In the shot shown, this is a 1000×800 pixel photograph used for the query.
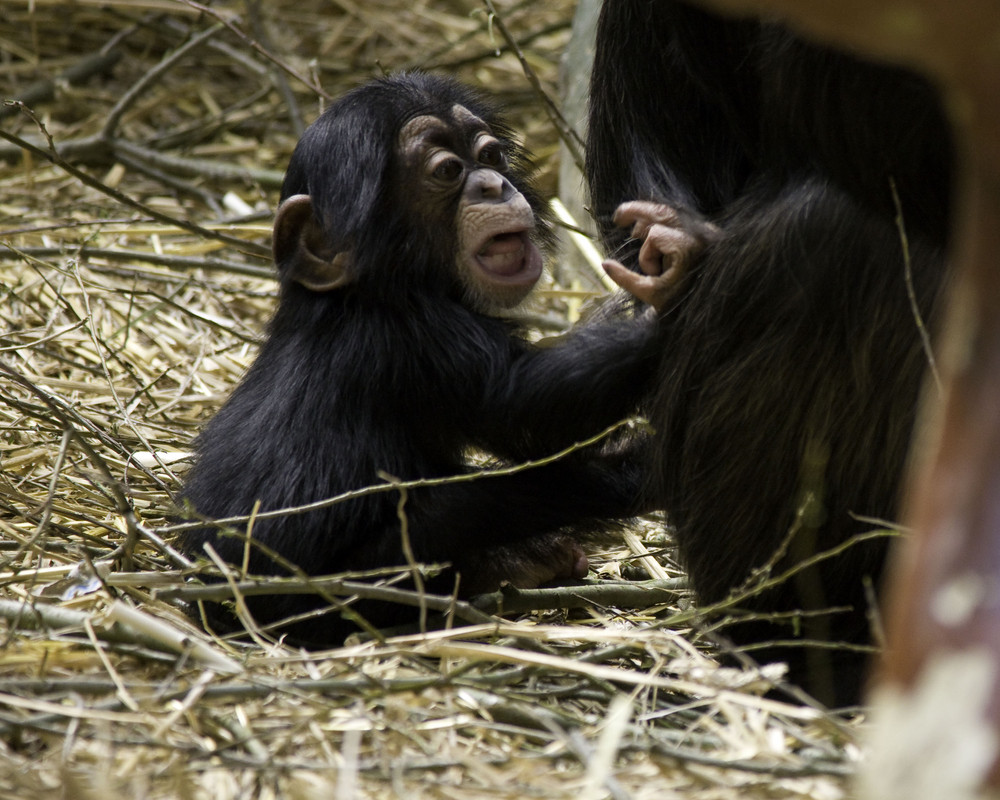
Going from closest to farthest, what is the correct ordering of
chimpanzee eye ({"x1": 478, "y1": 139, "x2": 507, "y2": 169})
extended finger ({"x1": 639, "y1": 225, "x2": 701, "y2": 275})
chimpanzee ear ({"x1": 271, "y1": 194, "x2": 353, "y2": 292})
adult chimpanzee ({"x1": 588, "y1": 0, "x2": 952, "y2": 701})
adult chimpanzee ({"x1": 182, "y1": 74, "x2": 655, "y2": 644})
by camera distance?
adult chimpanzee ({"x1": 588, "y1": 0, "x2": 952, "y2": 701}) → extended finger ({"x1": 639, "y1": 225, "x2": 701, "y2": 275}) → adult chimpanzee ({"x1": 182, "y1": 74, "x2": 655, "y2": 644}) → chimpanzee ear ({"x1": 271, "y1": 194, "x2": 353, "y2": 292}) → chimpanzee eye ({"x1": 478, "y1": 139, "x2": 507, "y2": 169})

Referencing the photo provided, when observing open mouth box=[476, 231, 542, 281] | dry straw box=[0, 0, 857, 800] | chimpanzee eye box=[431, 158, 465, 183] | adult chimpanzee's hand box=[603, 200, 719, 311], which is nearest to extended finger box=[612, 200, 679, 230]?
adult chimpanzee's hand box=[603, 200, 719, 311]

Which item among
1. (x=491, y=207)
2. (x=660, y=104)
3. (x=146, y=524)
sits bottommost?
(x=146, y=524)

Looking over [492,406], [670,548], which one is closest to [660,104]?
[492,406]

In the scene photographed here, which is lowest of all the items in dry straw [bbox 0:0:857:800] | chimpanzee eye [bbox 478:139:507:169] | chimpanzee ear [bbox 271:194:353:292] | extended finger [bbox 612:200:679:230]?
dry straw [bbox 0:0:857:800]

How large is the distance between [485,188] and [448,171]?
0.35 feet

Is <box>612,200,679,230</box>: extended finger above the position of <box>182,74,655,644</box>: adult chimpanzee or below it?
above

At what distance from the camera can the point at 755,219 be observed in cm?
253

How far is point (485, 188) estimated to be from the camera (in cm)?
332

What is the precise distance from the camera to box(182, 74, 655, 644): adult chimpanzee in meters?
3.00

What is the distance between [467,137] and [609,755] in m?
2.12

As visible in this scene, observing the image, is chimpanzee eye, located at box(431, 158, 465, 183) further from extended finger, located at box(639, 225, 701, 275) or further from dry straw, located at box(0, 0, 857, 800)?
dry straw, located at box(0, 0, 857, 800)

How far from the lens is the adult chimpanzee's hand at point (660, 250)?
2.66 metres

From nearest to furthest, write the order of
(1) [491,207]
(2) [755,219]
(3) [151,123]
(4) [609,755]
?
(4) [609,755] → (2) [755,219] → (1) [491,207] → (3) [151,123]

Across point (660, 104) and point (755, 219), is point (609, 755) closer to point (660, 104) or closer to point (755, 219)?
point (755, 219)
